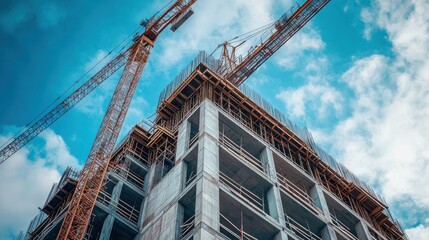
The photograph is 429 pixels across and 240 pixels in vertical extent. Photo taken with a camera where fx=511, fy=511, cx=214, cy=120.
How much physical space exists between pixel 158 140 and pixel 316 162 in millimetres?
14294

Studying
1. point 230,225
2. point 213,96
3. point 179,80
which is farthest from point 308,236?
point 179,80

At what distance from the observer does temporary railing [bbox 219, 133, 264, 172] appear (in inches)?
1384

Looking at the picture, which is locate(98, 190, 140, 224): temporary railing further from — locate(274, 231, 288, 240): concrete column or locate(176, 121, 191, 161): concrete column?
locate(274, 231, 288, 240): concrete column

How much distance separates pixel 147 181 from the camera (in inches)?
1443

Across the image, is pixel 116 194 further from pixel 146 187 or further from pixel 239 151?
pixel 239 151

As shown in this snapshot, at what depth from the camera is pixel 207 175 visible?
29391mm

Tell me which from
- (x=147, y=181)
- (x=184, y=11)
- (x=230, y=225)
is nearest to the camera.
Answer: (x=230, y=225)

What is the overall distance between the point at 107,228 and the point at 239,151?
33.5 feet

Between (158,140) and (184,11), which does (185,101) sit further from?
(184,11)

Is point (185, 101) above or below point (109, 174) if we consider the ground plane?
above

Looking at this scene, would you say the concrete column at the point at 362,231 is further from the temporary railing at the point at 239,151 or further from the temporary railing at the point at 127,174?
the temporary railing at the point at 127,174

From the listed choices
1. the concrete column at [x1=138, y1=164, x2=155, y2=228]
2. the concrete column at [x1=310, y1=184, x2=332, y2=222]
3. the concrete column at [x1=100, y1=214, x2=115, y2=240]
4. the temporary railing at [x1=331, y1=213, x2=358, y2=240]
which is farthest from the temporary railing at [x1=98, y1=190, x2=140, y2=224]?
the temporary railing at [x1=331, y1=213, x2=358, y2=240]

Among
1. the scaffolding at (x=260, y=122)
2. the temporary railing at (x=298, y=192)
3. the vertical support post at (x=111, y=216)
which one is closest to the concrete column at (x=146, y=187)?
the vertical support post at (x=111, y=216)

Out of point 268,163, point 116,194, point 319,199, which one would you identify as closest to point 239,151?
point 268,163
